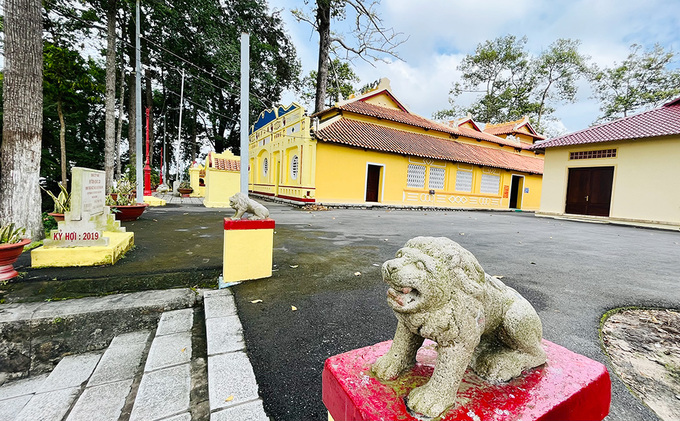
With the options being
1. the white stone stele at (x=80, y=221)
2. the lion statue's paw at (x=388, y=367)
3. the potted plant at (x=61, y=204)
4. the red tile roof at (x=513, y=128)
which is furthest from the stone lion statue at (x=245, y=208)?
the red tile roof at (x=513, y=128)

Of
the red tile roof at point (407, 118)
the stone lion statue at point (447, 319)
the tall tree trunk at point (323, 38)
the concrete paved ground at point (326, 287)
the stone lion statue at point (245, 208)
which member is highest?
the tall tree trunk at point (323, 38)

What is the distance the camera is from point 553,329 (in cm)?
236

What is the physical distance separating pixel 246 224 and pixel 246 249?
0.29 m

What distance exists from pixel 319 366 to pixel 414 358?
36.0 inches

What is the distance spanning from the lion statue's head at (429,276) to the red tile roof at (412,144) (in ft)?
41.5

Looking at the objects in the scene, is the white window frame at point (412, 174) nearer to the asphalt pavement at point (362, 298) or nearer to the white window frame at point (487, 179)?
the white window frame at point (487, 179)

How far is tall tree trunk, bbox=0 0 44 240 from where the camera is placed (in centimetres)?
436

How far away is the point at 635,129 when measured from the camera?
11.9 metres

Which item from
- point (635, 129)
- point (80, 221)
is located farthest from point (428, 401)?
point (635, 129)

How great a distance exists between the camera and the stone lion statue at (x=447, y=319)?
0.98 metres

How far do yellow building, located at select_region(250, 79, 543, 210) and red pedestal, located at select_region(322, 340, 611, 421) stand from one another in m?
12.5

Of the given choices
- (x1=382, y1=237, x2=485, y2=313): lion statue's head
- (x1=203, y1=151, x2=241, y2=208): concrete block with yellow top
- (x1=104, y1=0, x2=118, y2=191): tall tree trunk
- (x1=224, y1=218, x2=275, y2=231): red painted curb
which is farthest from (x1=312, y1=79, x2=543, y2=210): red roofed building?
(x1=382, y1=237, x2=485, y2=313): lion statue's head

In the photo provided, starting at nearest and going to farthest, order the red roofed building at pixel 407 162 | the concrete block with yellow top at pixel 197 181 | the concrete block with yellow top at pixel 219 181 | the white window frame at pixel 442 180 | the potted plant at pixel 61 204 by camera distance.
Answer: the potted plant at pixel 61 204 < the concrete block with yellow top at pixel 219 181 < the red roofed building at pixel 407 162 < the white window frame at pixel 442 180 < the concrete block with yellow top at pixel 197 181

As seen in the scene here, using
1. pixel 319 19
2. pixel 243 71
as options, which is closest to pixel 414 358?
pixel 243 71
